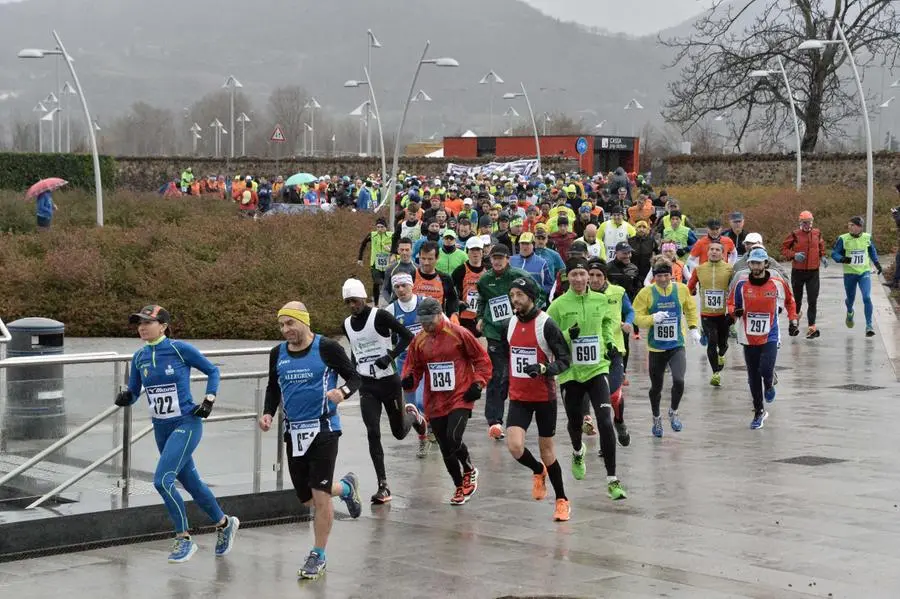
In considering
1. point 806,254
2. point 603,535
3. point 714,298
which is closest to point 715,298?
point 714,298

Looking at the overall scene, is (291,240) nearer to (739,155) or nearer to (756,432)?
(756,432)

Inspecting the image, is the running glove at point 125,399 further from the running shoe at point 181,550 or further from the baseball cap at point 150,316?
the running shoe at point 181,550

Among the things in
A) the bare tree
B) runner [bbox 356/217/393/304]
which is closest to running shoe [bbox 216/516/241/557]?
runner [bbox 356/217/393/304]

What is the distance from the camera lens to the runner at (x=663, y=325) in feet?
48.1

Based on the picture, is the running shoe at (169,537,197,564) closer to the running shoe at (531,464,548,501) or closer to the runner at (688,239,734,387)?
the running shoe at (531,464,548,501)

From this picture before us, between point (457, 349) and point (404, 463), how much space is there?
2.33m

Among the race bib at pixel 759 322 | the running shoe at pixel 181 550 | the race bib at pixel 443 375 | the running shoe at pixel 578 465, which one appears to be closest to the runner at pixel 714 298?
the race bib at pixel 759 322

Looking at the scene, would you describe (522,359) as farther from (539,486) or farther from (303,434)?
(303,434)

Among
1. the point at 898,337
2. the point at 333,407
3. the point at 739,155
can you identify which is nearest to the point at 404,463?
the point at 333,407

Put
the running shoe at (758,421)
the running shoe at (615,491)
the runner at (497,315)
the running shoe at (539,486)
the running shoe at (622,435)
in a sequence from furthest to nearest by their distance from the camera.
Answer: the running shoe at (758,421) < the runner at (497,315) < the running shoe at (622,435) < the running shoe at (615,491) < the running shoe at (539,486)

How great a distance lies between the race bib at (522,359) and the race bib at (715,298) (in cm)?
767

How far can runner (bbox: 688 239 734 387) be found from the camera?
59.7 feet

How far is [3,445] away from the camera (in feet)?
33.4

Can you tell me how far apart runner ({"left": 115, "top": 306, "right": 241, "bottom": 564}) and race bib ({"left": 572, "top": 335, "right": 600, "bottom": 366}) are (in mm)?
3224
